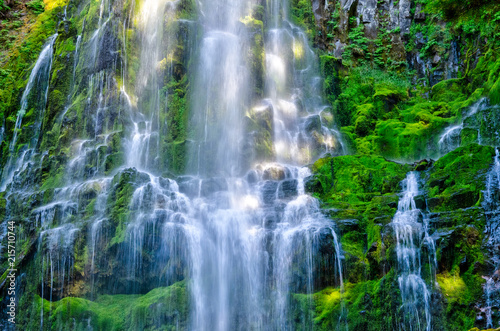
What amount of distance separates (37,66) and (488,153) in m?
19.7

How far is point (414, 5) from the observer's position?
2312 centimetres

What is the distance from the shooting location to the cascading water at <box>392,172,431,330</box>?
10.1m

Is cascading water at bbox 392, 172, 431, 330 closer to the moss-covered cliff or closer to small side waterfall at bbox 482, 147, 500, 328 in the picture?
the moss-covered cliff

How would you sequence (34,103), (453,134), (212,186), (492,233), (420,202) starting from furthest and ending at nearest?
(34,103), (212,186), (453,134), (420,202), (492,233)

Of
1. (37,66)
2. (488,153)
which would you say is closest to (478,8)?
(488,153)

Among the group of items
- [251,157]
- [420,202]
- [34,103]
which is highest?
[34,103]

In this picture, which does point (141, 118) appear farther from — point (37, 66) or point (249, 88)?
point (37, 66)

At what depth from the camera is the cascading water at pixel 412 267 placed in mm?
10078

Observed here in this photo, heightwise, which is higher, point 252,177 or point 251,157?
point 251,157

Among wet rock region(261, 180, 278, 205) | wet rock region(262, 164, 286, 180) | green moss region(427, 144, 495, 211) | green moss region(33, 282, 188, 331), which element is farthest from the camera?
wet rock region(262, 164, 286, 180)

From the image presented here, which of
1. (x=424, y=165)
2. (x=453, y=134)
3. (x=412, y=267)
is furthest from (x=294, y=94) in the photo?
(x=412, y=267)

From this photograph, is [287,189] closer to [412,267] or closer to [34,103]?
[412,267]

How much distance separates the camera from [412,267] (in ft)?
34.5

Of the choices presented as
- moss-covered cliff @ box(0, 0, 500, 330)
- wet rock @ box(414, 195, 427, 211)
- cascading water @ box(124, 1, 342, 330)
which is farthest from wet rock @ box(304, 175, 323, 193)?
wet rock @ box(414, 195, 427, 211)
